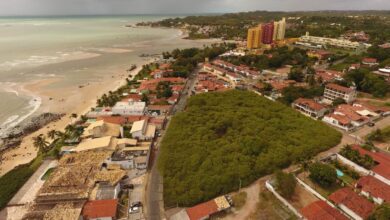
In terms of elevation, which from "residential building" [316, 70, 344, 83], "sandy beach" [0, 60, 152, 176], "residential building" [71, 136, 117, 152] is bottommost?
"sandy beach" [0, 60, 152, 176]

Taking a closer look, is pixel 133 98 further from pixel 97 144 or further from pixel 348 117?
pixel 348 117

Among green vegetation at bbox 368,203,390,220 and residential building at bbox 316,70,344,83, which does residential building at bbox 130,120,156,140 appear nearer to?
green vegetation at bbox 368,203,390,220

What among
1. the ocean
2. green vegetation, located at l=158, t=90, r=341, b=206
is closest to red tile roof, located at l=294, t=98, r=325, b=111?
green vegetation, located at l=158, t=90, r=341, b=206

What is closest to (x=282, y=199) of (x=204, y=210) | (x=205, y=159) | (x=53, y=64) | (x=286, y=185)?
(x=286, y=185)

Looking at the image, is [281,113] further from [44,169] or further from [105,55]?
[105,55]

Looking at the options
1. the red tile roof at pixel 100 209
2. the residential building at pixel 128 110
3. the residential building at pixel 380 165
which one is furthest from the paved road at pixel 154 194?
the residential building at pixel 380 165
